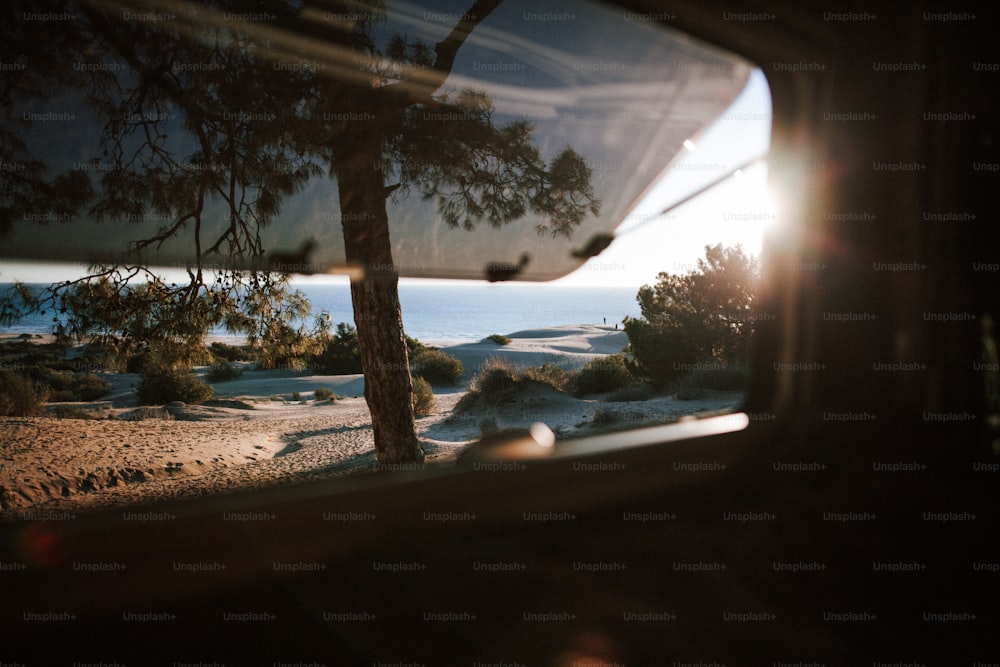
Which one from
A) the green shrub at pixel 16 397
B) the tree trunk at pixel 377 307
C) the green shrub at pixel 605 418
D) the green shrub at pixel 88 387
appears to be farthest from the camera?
the green shrub at pixel 88 387

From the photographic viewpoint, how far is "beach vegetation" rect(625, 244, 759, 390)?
23.0 ft

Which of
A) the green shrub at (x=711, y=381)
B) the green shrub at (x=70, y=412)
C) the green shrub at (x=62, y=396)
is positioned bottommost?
the green shrub at (x=711, y=381)

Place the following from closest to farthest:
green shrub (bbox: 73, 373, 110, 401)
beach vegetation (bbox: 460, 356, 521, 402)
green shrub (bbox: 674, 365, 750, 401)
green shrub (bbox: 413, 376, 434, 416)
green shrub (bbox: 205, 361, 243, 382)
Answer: green shrub (bbox: 674, 365, 750, 401) < green shrub (bbox: 73, 373, 110, 401) < beach vegetation (bbox: 460, 356, 521, 402) < green shrub (bbox: 413, 376, 434, 416) < green shrub (bbox: 205, 361, 243, 382)

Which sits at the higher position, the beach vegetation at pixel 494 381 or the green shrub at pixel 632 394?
the beach vegetation at pixel 494 381

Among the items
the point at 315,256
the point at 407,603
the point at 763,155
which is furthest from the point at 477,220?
the point at 407,603

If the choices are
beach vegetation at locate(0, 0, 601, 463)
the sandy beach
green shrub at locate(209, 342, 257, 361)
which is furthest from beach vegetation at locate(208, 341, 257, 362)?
the sandy beach

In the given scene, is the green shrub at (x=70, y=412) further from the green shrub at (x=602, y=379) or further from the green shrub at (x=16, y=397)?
the green shrub at (x=602, y=379)

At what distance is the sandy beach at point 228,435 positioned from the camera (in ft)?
8.52

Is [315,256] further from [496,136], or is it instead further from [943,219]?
[943,219]

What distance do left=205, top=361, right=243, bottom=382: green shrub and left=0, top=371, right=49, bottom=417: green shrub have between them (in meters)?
5.96

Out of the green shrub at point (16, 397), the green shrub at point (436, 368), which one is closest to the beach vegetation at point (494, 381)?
the green shrub at point (436, 368)

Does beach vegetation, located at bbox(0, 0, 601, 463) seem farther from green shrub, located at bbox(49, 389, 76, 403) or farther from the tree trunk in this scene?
green shrub, located at bbox(49, 389, 76, 403)

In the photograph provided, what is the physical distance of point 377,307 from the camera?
9.65ft

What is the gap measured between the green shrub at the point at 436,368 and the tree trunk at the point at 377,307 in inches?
387
